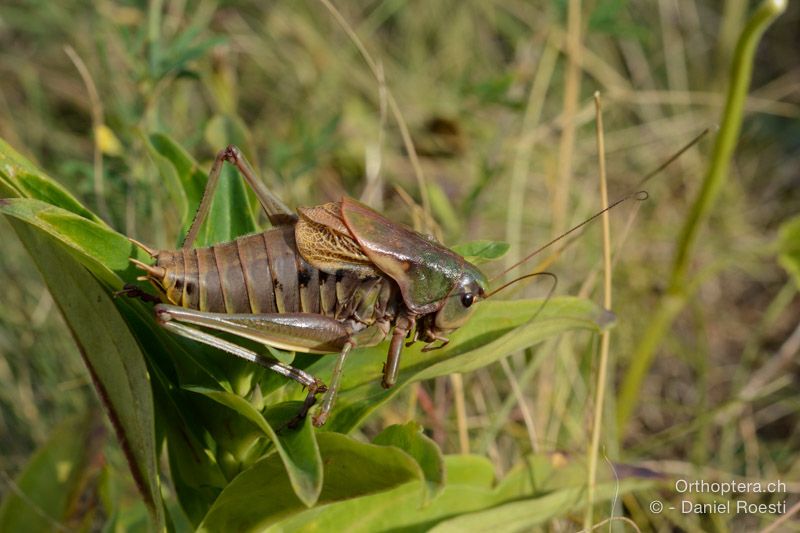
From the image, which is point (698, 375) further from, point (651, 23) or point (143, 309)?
point (143, 309)

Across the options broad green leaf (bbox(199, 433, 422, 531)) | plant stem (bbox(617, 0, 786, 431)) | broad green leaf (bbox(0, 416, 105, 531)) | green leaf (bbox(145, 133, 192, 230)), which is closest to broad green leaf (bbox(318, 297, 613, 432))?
broad green leaf (bbox(199, 433, 422, 531))

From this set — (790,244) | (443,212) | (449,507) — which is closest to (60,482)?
(449,507)

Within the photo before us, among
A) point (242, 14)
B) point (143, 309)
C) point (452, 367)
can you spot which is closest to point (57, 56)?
point (242, 14)

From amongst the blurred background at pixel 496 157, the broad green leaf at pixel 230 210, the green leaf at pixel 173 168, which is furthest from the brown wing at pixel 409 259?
the blurred background at pixel 496 157

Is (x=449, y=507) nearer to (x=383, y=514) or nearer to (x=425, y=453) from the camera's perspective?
(x=383, y=514)

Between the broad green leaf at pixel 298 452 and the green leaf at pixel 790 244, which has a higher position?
the green leaf at pixel 790 244

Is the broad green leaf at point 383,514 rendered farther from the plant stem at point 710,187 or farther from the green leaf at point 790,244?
the green leaf at point 790,244

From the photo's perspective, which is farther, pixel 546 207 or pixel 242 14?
pixel 242 14
